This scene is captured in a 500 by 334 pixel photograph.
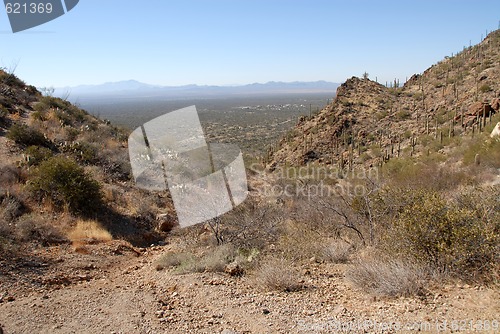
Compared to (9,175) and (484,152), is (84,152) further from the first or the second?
(484,152)

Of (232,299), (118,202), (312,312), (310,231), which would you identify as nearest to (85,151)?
(118,202)

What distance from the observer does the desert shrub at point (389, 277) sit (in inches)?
182

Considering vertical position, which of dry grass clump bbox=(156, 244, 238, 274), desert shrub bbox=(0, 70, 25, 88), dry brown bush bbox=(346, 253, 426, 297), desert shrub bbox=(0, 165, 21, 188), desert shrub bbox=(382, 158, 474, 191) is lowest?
desert shrub bbox=(382, 158, 474, 191)

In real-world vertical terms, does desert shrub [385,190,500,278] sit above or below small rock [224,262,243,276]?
above

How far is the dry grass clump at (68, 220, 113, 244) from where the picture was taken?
8005mm

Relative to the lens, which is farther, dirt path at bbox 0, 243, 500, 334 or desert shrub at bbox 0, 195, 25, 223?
desert shrub at bbox 0, 195, 25, 223

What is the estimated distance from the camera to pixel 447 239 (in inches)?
202

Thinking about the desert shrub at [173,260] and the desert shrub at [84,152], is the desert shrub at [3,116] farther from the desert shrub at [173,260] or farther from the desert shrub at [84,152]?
the desert shrub at [173,260]

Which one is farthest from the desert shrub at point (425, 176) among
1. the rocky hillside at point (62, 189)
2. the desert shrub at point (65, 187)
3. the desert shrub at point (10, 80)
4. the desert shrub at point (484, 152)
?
the desert shrub at point (10, 80)

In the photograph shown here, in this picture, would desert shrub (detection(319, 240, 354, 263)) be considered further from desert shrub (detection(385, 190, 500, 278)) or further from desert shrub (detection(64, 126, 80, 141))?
desert shrub (detection(64, 126, 80, 141))

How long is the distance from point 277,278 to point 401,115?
25.7 meters

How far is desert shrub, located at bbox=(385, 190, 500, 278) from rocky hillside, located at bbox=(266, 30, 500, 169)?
16.4 meters

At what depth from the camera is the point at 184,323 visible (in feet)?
14.8

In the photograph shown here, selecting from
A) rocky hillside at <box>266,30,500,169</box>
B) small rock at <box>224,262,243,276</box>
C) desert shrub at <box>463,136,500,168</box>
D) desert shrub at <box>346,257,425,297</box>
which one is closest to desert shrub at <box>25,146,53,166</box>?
small rock at <box>224,262,243,276</box>
